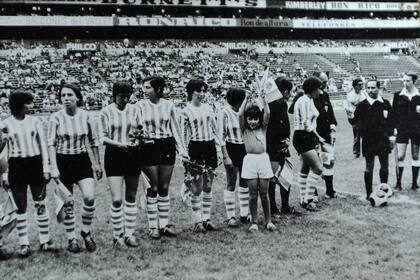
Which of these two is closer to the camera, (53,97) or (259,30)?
(53,97)

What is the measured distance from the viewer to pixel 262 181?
6.30m

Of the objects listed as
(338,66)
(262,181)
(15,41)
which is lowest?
(262,181)

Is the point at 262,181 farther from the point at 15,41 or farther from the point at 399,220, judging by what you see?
the point at 15,41

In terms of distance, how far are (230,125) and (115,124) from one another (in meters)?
1.67

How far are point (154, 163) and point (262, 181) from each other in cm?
145

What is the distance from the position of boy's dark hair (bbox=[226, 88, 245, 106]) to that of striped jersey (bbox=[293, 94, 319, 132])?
1101mm

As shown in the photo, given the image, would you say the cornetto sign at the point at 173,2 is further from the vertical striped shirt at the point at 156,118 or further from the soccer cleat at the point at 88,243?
the soccer cleat at the point at 88,243

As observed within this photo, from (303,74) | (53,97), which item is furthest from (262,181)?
(303,74)

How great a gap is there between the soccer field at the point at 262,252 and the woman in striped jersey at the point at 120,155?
33 cm

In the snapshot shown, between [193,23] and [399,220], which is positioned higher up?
[193,23]

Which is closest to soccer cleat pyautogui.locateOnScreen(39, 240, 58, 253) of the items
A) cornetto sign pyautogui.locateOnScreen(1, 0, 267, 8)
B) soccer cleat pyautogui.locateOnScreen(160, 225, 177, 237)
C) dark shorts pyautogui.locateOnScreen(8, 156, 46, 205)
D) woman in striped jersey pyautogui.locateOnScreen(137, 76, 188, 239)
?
dark shorts pyautogui.locateOnScreen(8, 156, 46, 205)

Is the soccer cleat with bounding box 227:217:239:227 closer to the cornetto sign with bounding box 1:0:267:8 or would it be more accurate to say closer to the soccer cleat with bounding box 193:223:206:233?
the soccer cleat with bounding box 193:223:206:233

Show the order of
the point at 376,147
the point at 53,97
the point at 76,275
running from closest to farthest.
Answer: the point at 76,275 → the point at 376,147 → the point at 53,97

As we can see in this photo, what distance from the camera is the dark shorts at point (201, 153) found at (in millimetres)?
6383
